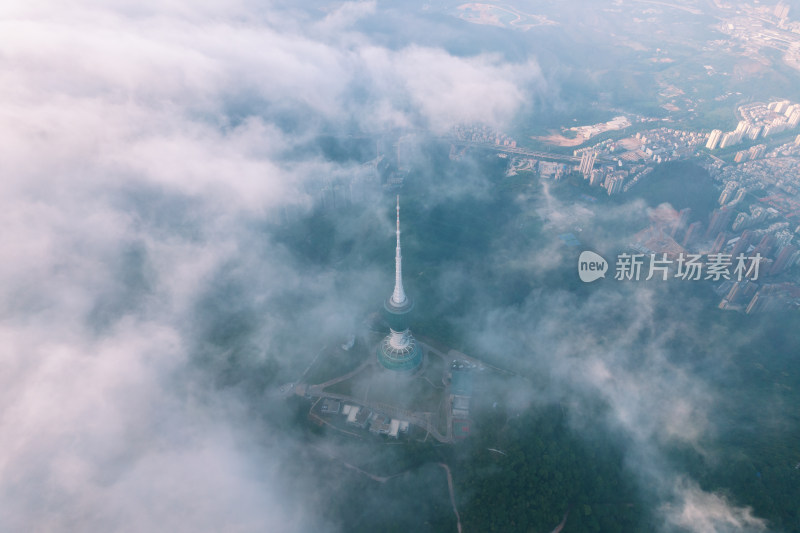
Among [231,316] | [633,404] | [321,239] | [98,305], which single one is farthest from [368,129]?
[633,404]

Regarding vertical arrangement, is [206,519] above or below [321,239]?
below

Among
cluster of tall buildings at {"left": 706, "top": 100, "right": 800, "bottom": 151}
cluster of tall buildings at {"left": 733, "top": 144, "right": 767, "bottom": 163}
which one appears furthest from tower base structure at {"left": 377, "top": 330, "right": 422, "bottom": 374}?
cluster of tall buildings at {"left": 706, "top": 100, "right": 800, "bottom": 151}

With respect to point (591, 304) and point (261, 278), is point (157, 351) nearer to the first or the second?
point (261, 278)

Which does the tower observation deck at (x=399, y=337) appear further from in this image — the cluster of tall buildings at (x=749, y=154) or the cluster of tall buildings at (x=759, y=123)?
the cluster of tall buildings at (x=759, y=123)

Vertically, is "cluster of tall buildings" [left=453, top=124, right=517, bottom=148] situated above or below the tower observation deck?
above

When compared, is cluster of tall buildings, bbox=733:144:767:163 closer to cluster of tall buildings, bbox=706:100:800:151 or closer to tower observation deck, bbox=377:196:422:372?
cluster of tall buildings, bbox=706:100:800:151

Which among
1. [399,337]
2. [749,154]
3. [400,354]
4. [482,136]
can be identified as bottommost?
[400,354]

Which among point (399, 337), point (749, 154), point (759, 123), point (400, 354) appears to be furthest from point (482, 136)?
point (400, 354)

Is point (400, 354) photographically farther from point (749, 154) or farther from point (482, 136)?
point (749, 154)

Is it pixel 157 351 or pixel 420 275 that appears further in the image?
pixel 420 275
